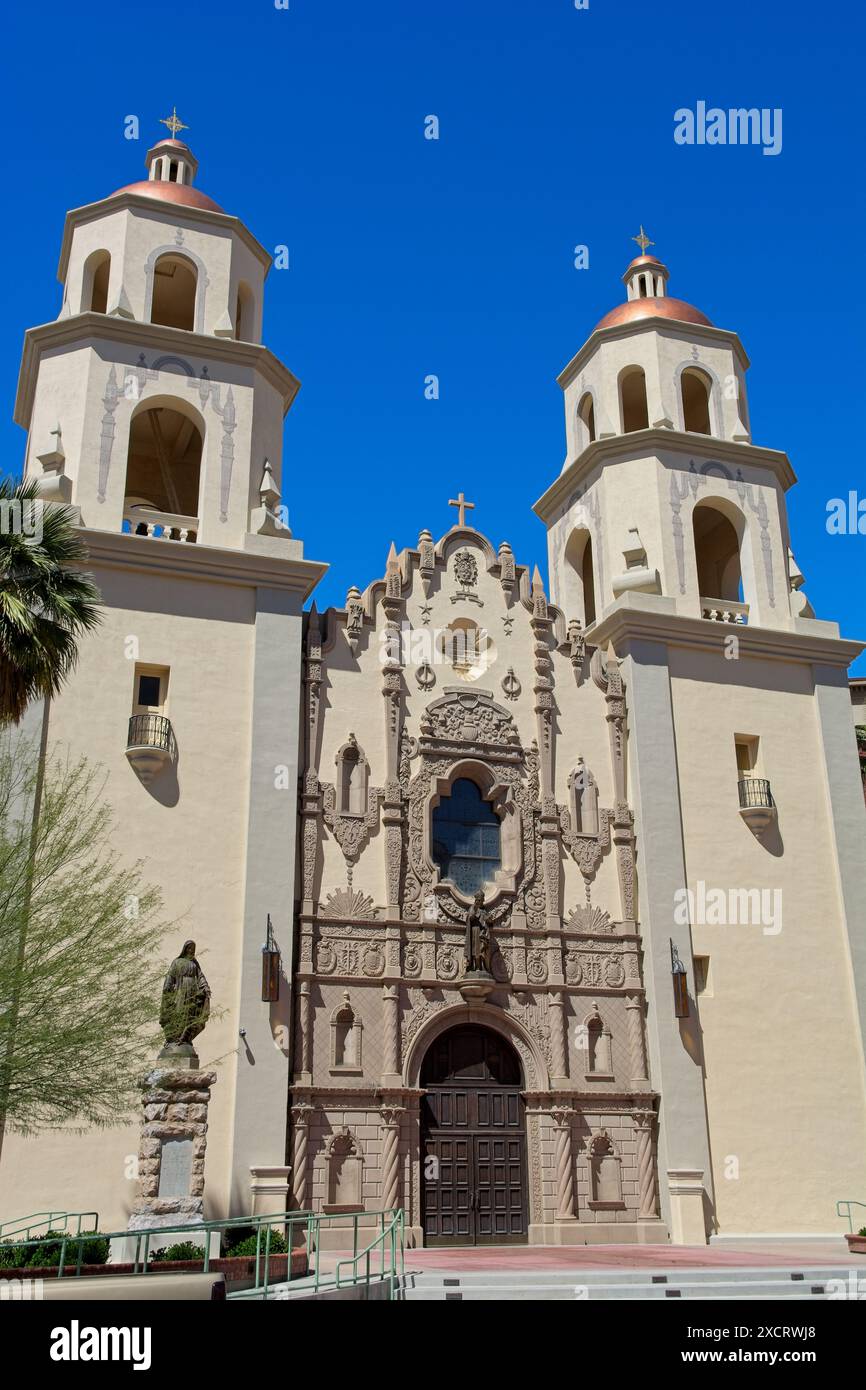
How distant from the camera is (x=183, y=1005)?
19016 mm

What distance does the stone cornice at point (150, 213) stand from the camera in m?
28.0

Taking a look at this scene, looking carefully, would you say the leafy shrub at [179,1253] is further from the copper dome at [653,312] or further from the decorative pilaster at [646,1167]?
the copper dome at [653,312]

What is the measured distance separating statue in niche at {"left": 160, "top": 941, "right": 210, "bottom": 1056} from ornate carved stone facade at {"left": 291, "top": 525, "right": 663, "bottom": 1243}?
4074mm

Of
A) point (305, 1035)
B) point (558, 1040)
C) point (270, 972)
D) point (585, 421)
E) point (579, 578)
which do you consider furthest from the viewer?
point (585, 421)

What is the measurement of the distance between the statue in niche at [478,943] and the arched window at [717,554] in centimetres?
1207

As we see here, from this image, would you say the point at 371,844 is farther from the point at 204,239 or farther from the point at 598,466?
the point at 204,239

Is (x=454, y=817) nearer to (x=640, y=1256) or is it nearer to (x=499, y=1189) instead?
(x=499, y=1189)

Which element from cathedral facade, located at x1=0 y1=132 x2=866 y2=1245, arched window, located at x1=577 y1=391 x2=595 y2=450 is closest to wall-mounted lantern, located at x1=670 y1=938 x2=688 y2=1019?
cathedral facade, located at x1=0 y1=132 x2=866 y2=1245

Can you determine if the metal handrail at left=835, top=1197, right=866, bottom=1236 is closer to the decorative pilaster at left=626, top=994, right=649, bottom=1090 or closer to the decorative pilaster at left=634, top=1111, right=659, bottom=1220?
the decorative pilaster at left=634, top=1111, right=659, bottom=1220

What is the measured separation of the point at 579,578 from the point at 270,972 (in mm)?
14832

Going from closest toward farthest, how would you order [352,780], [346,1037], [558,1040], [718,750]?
[346,1037] → [558,1040] → [352,780] → [718,750]

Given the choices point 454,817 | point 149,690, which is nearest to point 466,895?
point 454,817

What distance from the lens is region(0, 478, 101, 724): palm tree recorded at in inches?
690

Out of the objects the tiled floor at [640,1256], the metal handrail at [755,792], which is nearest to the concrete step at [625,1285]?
the tiled floor at [640,1256]
